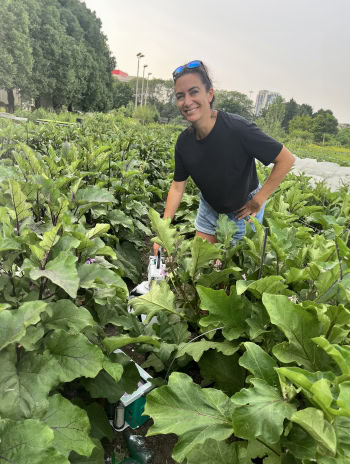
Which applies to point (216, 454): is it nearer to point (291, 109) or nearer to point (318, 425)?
point (318, 425)

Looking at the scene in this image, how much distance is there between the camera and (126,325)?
5.10 feet

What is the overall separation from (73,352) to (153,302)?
0.69 meters

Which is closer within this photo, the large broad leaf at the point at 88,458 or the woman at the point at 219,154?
the large broad leaf at the point at 88,458

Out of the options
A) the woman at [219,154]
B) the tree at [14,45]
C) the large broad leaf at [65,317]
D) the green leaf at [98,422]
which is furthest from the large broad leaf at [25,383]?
the tree at [14,45]

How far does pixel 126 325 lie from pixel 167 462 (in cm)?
76

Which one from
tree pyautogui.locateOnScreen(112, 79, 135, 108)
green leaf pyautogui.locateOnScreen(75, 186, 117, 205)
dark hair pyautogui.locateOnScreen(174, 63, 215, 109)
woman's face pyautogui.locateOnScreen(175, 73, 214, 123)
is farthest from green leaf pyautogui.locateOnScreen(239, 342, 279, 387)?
tree pyautogui.locateOnScreen(112, 79, 135, 108)

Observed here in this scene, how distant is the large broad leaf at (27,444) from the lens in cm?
83

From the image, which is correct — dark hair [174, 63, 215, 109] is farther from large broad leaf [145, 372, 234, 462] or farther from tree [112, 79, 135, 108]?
tree [112, 79, 135, 108]

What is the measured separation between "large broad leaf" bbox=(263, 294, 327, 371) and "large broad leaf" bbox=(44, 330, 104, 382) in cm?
58

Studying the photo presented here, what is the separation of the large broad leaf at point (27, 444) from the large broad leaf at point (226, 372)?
3.08 ft

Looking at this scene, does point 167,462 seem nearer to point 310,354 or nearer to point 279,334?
point 279,334

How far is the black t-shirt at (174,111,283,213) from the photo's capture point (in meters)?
2.40

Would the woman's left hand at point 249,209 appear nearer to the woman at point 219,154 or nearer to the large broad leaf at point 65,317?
the woman at point 219,154

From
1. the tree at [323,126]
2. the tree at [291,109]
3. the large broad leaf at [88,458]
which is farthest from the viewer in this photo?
the tree at [291,109]
